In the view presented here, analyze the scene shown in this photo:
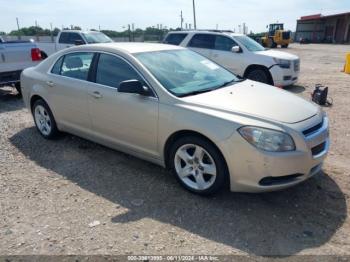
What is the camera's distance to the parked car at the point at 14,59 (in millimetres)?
7867

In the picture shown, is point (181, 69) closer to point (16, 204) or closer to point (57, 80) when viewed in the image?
point (57, 80)

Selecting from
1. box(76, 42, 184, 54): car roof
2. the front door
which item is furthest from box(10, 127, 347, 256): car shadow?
box(76, 42, 184, 54): car roof

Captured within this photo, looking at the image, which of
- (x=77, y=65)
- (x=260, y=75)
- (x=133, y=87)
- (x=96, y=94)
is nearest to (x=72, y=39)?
(x=260, y=75)

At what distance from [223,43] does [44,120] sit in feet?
21.8

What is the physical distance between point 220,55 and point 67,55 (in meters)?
6.28

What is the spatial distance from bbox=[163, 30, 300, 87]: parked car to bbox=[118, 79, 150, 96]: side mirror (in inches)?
258

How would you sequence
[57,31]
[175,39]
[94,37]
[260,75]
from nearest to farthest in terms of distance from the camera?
[260,75] < [175,39] < [94,37] < [57,31]

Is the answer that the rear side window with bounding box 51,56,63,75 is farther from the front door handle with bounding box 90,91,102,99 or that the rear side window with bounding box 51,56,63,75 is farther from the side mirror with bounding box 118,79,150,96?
the side mirror with bounding box 118,79,150,96

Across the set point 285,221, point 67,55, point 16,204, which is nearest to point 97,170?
point 16,204

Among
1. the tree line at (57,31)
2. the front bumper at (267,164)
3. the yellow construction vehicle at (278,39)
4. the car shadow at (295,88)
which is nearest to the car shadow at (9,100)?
the front bumper at (267,164)

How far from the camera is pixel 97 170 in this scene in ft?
14.3

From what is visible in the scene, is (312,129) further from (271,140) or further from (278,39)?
(278,39)

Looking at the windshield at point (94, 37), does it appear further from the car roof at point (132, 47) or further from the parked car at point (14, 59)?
the car roof at point (132, 47)

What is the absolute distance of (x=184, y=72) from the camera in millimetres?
4121
